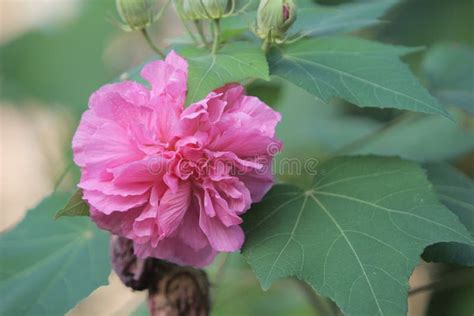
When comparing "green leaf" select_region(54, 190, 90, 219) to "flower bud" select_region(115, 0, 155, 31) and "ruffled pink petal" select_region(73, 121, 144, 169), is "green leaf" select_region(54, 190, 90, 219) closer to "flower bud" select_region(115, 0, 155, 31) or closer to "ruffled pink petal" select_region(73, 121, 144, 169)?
"ruffled pink petal" select_region(73, 121, 144, 169)

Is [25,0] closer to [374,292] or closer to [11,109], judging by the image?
[11,109]

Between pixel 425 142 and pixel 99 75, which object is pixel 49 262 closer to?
pixel 425 142

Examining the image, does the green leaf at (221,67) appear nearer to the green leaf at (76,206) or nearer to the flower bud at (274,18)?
the flower bud at (274,18)

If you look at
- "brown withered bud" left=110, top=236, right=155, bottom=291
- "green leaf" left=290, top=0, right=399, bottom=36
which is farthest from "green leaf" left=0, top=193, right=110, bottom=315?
"green leaf" left=290, top=0, right=399, bottom=36

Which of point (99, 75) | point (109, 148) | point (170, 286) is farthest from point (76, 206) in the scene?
point (99, 75)

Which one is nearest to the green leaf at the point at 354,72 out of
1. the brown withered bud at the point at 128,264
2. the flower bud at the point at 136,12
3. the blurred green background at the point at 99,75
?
the flower bud at the point at 136,12
